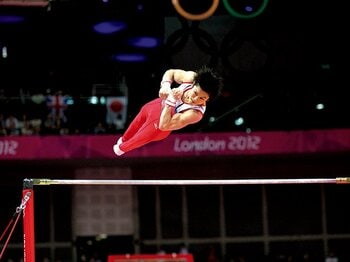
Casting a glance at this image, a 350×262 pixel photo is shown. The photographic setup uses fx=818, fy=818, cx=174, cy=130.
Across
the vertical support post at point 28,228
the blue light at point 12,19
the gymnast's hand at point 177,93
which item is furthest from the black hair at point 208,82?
the blue light at point 12,19

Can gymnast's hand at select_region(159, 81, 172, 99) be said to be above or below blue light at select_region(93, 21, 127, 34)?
below

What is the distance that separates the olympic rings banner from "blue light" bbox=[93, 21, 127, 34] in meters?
2.65

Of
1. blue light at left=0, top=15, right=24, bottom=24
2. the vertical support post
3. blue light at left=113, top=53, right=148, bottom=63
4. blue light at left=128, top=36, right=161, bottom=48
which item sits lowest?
the vertical support post

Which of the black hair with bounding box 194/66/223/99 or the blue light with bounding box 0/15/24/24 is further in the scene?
the blue light with bounding box 0/15/24/24

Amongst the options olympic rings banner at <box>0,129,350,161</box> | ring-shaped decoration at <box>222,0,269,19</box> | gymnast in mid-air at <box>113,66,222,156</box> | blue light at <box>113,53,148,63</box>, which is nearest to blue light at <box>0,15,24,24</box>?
blue light at <box>113,53,148,63</box>

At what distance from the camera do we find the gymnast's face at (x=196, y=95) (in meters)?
6.25

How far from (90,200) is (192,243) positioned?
192cm

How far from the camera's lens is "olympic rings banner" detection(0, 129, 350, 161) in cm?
1207

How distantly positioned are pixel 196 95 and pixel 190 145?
5841 mm

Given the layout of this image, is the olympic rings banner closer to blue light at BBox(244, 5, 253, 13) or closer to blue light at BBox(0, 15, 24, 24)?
blue light at BBox(244, 5, 253, 13)

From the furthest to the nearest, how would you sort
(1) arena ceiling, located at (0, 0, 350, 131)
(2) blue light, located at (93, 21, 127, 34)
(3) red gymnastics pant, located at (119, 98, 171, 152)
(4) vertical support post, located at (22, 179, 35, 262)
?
1. (2) blue light, located at (93, 21, 127, 34)
2. (1) arena ceiling, located at (0, 0, 350, 131)
3. (3) red gymnastics pant, located at (119, 98, 171, 152)
4. (4) vertical support post, located at (22, 179, 35, 262)

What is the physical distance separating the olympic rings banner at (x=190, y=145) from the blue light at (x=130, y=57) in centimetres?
227

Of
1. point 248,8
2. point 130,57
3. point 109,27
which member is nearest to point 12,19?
point 109,27

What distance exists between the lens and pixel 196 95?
6289 mm
